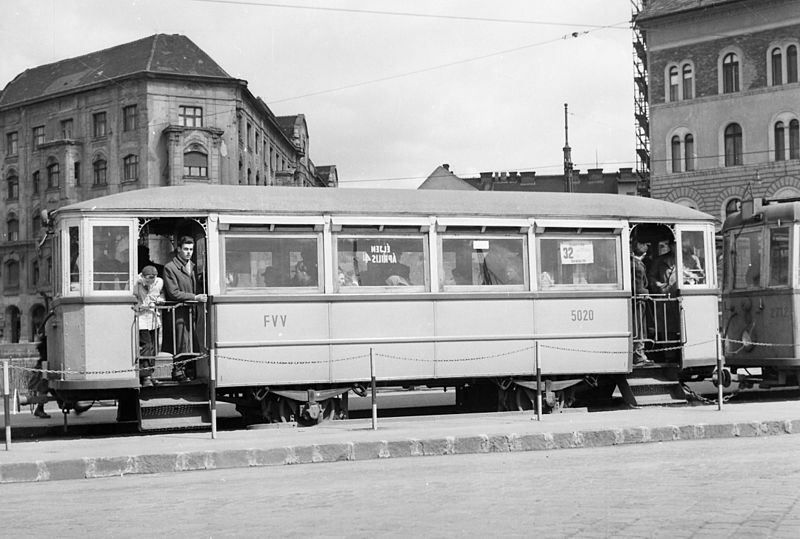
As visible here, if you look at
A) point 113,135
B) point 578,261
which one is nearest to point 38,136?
point 113,135

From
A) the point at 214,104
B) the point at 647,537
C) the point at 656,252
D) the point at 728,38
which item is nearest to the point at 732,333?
the point at 656,252

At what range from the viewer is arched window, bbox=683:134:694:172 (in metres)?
53.9

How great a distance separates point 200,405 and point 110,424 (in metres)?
3.33

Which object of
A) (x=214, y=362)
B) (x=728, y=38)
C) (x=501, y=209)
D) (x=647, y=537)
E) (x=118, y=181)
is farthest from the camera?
(x=118, y=181)

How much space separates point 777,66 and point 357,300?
41201 millimetres

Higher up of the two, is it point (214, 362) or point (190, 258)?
point (190, 258)

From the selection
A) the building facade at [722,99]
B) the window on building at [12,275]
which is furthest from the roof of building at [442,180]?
the building facade at [722,99]

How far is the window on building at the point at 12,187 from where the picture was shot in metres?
72.4

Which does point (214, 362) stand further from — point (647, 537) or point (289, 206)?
point (647, 537)

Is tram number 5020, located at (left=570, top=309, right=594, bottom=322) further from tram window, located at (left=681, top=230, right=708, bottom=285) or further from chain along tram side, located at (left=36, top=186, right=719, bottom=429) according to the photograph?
tram window, located at (left=681, top=230, right=708, bottom=285)

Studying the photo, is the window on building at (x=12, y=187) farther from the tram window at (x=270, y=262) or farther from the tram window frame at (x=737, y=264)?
the tram window at (x=270, y=262)

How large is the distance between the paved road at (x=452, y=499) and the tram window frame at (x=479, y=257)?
4138 mm

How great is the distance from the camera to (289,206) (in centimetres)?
1512

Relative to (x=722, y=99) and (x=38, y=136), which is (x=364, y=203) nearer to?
(x=722, y=99)
